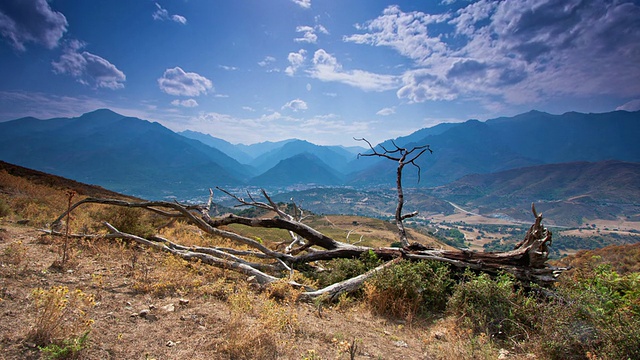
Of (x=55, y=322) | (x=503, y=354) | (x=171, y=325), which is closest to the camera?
(x=55, y=322)

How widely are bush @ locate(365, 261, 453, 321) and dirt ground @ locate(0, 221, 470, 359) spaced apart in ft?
1.41

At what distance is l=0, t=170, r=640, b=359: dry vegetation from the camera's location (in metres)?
4.12

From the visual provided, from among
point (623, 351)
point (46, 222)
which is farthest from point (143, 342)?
point (46, 222)

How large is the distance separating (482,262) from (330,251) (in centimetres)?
496

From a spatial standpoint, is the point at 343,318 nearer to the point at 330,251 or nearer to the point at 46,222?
the point at 330,251

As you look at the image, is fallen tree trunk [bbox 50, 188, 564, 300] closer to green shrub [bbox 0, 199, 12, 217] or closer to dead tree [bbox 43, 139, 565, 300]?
dead tree [bbox 43, 139, 565, 300]

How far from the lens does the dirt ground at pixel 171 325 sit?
4.03 metres

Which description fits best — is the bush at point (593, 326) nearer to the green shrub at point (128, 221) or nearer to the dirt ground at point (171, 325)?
the dirt ground at point (171, 325)

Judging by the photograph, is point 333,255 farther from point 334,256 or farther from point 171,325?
point 171,325

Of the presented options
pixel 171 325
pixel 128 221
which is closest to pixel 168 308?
pixel 171 325

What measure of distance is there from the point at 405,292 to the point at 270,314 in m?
3.69

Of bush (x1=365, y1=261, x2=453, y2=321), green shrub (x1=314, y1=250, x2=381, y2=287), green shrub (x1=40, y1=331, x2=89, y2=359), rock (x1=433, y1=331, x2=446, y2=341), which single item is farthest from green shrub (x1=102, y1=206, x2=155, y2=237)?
rock (x1=433, y1=331, x2=446, y2=341)

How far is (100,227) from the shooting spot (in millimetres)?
11086

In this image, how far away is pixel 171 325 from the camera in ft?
15.8
